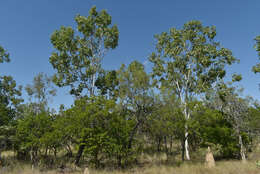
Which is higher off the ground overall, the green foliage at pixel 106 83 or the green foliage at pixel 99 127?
the green foliage at pixel 106 83

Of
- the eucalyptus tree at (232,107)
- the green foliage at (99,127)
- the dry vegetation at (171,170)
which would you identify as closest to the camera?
the dry vegetation at (171,170)

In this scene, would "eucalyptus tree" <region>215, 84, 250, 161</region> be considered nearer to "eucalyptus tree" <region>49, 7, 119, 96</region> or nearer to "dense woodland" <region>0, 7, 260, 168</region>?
"dense woodland" <region>0, 7, 260, 168</region>

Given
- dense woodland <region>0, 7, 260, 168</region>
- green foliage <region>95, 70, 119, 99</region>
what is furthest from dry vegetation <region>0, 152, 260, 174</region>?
green foliage <region>95, 70, 119, 99</region>


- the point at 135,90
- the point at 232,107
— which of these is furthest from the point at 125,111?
the point at 232,107

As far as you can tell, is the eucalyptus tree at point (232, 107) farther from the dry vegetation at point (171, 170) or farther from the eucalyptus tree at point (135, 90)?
the eucalyptus tree at point (135, 90)

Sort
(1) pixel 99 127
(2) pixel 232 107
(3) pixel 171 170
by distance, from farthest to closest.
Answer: (2) pixel 232 107
(1) pixel 99 127
(3) pixel 171 170

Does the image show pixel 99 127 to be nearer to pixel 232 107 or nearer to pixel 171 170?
pixel 171 170

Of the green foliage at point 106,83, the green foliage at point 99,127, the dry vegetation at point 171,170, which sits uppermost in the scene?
the green foliage at point 106,83

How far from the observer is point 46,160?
18.3 m

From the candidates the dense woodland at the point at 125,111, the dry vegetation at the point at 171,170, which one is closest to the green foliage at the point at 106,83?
the dense woodland at the point at 125,111

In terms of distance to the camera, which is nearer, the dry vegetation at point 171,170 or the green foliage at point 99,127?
the dry vegetation at point 171,170

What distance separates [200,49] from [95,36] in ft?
45.5

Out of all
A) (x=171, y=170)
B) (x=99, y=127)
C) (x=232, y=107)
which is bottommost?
(x=171, y=170)

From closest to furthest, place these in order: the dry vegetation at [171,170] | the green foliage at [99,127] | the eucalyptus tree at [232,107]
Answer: the dry vegetation at [171,170] < the green foliage at [99,127] < the eucalyptus tree at [232,107]
